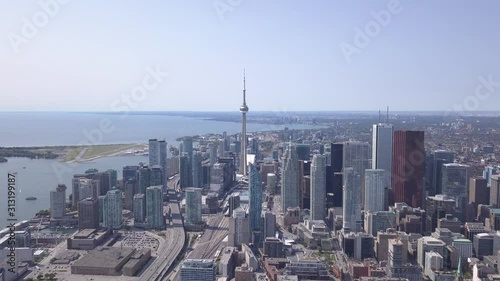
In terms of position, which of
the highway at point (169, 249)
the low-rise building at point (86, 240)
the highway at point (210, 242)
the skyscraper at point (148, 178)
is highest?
the skyscraper at point (148, 178)

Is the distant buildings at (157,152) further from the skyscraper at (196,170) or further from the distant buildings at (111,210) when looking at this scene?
the distant buildings at (111,210)

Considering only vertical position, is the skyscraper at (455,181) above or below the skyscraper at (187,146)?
below

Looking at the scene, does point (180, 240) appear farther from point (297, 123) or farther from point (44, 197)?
point (297, 123)

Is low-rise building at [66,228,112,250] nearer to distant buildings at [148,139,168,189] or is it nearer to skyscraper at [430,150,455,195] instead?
distant buildings at [148,139,168,189]

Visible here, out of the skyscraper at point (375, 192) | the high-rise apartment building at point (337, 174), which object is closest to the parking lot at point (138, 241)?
the high-rise apartment building at point (337, 174)

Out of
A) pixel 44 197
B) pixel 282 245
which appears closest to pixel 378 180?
pixel 282 245

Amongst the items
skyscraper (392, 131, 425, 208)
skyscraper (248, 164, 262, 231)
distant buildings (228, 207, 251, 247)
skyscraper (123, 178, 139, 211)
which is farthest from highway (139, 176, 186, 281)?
skyscraper (392, 131, 425, 208)
